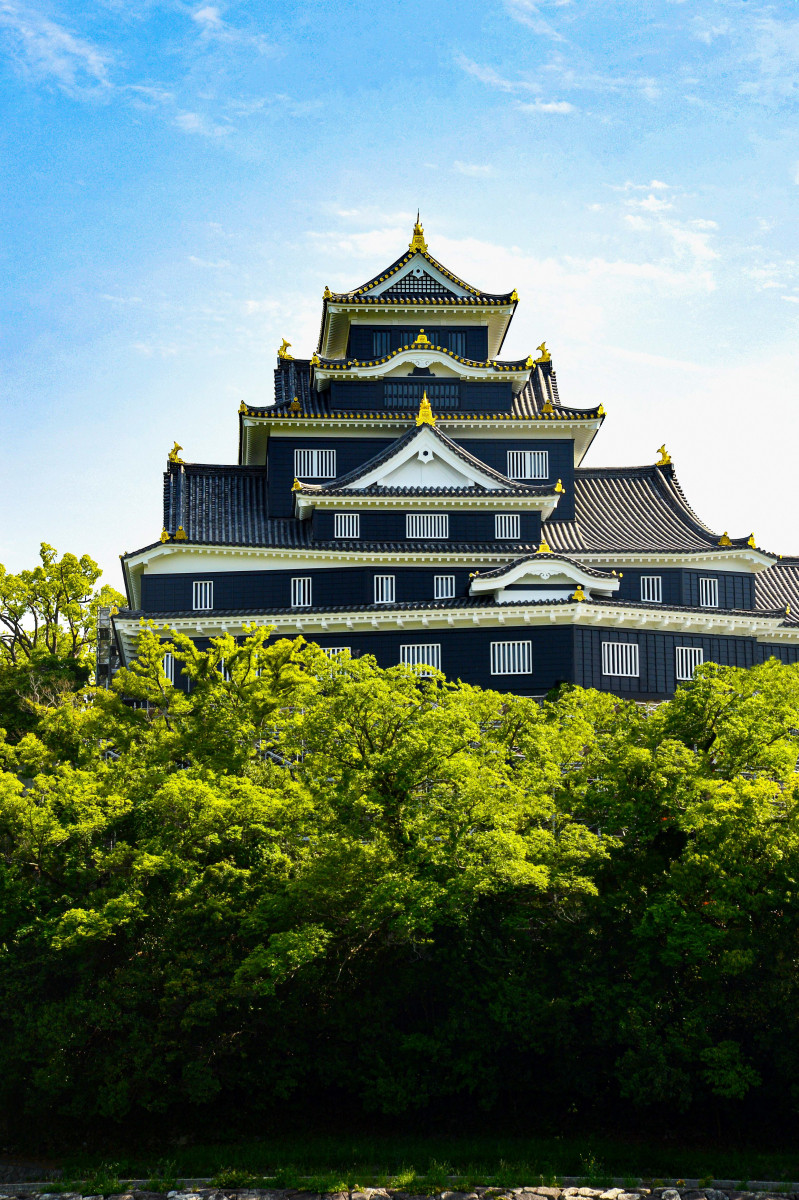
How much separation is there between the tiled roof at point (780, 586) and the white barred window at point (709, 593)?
2.61 meters

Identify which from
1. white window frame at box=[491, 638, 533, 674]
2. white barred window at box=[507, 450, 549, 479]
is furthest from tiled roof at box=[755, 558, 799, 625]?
white window frame at box=[491, 638, 533, 674]

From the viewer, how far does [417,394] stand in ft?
140

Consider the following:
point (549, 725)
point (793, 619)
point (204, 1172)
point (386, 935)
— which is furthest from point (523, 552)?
point (204, 1172)

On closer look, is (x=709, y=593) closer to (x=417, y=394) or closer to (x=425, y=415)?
(x=425, y=415)

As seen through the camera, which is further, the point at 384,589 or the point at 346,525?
the point at 346,525

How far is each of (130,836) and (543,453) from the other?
75.7 ft

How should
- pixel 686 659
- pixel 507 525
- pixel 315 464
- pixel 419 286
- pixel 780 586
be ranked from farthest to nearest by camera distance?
pixel 419 286 → pixel 780 586 → pixel 315 464 → pixel 507 525 → pixel 686 659

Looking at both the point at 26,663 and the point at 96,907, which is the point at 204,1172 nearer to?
the point at 96,907

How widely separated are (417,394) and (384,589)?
7946 mm

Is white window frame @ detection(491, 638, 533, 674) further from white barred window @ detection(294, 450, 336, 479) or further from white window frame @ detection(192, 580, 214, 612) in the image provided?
white barred window @ detection(294, 450, 336, 479)

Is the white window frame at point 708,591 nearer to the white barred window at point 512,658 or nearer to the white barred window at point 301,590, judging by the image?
the white barred window at point 512,658

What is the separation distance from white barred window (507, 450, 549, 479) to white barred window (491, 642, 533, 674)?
8676mm

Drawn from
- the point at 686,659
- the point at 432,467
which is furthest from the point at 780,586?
the point at 432,467

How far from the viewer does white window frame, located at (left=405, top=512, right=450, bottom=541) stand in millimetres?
39875
